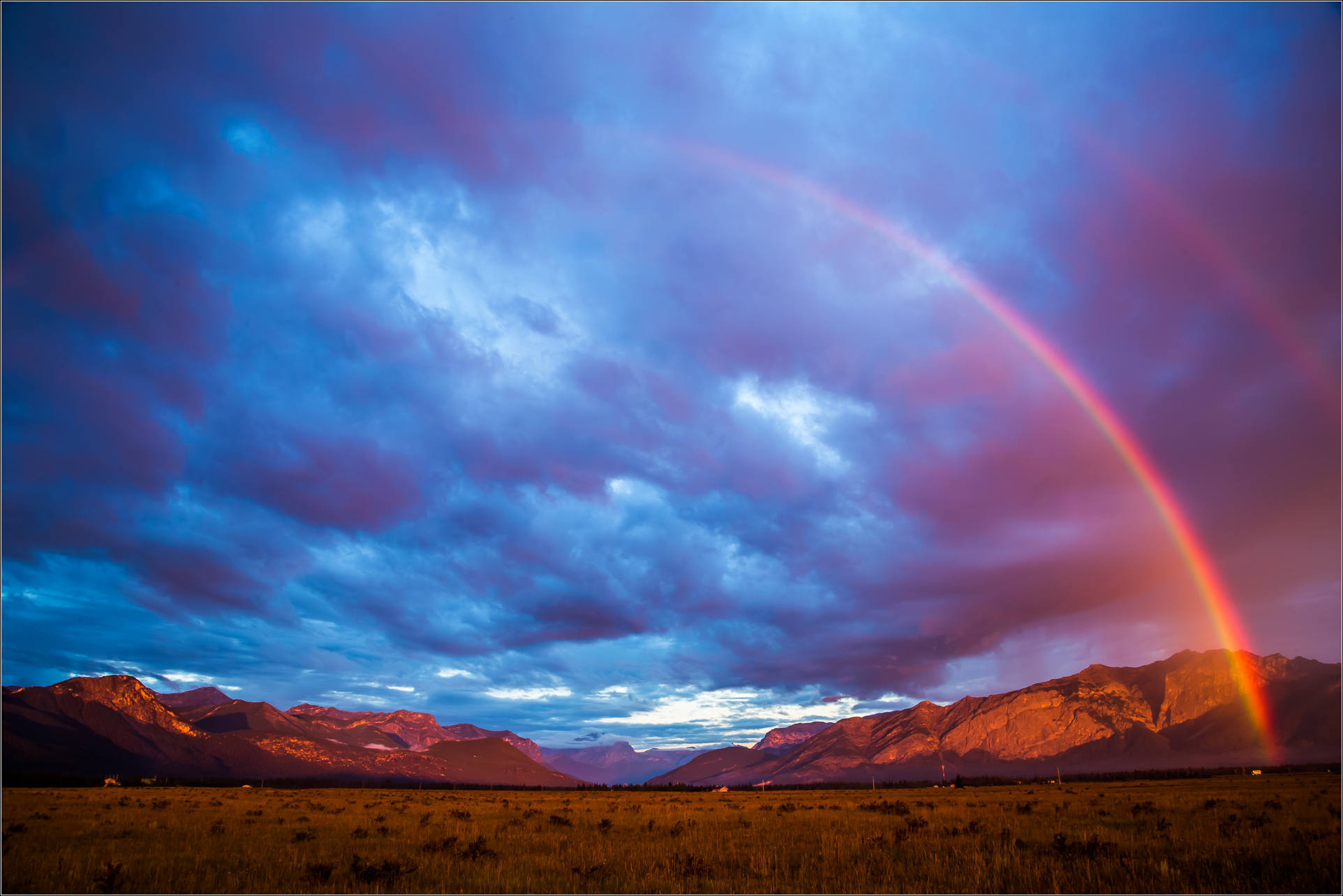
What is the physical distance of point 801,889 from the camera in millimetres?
16703

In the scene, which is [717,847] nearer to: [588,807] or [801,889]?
[801,889]

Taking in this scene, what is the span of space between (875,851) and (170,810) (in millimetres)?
44808

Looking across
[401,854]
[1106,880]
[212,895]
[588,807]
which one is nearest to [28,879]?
[212,895]

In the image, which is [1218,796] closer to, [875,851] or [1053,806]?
[1053,806]

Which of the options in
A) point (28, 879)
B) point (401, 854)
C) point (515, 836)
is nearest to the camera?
point (28, 879)

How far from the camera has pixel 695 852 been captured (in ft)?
76.0

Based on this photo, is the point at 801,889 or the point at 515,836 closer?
the point at 801,889

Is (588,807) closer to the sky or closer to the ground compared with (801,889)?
closer to the ground

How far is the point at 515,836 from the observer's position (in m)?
28.2

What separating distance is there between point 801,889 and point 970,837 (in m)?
12.2

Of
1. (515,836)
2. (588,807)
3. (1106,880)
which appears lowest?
(588,807)

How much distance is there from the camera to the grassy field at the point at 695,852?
57.3 feet

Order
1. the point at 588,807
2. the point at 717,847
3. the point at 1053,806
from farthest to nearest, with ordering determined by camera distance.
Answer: the point at 588,807
the point at 1053,806
the point at 717,847

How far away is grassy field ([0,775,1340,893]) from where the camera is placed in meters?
17.5
